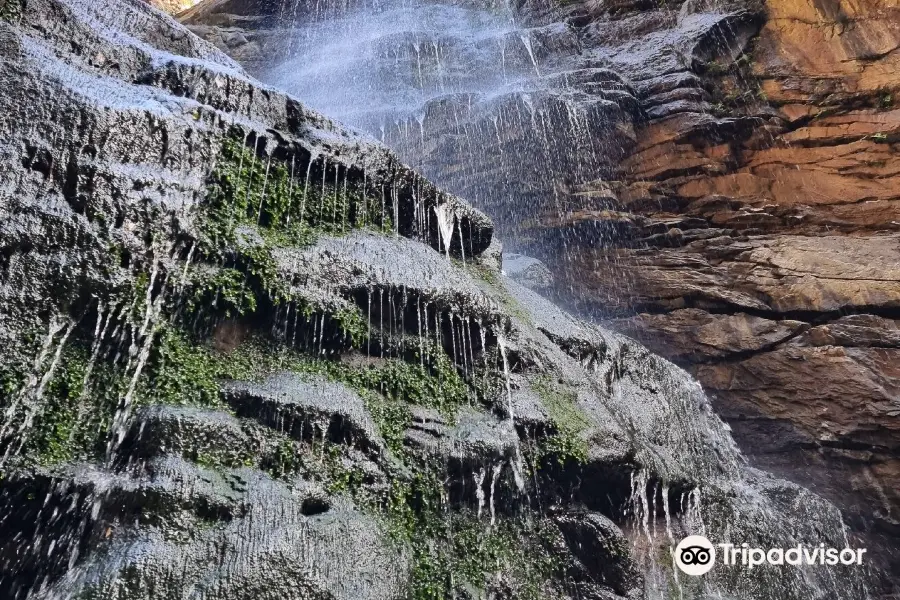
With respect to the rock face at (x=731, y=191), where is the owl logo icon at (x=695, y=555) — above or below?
below

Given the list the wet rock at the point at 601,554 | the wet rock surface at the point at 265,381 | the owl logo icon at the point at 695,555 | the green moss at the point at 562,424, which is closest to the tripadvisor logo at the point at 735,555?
the owl logo icon at the point at 695,555

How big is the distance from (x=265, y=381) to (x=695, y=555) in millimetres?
5356

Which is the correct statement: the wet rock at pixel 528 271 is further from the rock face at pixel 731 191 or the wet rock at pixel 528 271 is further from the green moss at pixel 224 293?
the green moss at pixel 224 293

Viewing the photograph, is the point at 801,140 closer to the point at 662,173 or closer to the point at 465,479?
the point at 662,173

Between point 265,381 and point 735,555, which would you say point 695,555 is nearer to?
point 735,555

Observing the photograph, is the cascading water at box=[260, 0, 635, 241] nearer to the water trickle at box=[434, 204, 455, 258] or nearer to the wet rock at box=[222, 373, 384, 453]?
the water trickle at box=[434, 204, 455, 258]

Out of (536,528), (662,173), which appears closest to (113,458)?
(536,528)

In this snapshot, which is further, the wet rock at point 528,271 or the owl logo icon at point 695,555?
the wet rock at point 528,271

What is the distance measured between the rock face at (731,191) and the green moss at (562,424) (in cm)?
620

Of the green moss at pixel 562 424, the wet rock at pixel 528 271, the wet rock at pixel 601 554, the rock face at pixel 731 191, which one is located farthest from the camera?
the wet rock at pixel 528 271

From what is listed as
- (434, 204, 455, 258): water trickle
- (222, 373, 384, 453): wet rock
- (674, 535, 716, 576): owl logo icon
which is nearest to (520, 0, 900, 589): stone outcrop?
(674, 535, 716, 576): owl logo icon

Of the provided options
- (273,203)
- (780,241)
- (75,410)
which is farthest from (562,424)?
(780,241)

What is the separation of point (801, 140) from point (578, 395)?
29.5ft

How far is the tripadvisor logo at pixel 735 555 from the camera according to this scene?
24.0 feet
